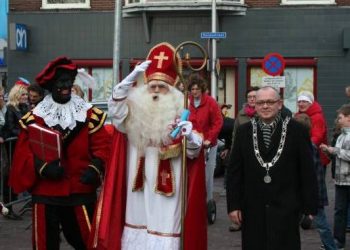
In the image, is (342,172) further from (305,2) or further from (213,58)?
(305,2)

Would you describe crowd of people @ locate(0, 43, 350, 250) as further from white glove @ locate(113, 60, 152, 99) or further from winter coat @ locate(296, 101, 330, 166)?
winter coat @ locate(296, 101, 330, 166)

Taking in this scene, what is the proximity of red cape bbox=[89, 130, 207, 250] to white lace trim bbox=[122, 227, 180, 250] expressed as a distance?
7 centimetres

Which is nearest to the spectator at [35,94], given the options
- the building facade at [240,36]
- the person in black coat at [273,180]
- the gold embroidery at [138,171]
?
the gold embroidery at [138,171]

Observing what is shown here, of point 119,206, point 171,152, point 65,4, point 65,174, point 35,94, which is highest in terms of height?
point 65,4

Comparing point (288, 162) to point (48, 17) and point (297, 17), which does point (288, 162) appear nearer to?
point (297, 17)

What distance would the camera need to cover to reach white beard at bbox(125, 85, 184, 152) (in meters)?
6.17

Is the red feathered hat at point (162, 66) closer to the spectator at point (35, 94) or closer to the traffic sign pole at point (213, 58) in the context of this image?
the spectator at point (35, 94)

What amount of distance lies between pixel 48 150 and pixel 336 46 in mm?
16649

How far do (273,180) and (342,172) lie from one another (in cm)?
272

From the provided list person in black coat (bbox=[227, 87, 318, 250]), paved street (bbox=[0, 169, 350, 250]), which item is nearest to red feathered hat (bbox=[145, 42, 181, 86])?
person in black coat (bbox=[227, 87, 318, 250])

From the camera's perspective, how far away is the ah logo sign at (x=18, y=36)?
22.6m

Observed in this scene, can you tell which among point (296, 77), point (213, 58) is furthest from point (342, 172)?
point (296, 77)

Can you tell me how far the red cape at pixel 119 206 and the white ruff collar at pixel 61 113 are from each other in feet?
1.16

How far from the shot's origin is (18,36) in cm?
2264
